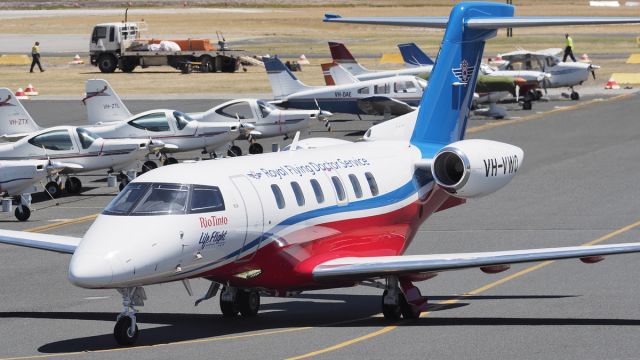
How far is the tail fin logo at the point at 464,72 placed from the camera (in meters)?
22.9

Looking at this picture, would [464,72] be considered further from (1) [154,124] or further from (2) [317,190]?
(1) [154,124]

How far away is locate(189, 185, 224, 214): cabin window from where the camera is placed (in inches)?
698

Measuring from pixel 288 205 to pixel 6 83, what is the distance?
62.4m

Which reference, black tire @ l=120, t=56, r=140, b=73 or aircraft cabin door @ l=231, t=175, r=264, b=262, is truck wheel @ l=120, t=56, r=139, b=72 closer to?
black tire @ l=120, t=56, r=140, b=73

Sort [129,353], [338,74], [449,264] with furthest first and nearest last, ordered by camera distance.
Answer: [338,74]
[449,264]
[129,353]

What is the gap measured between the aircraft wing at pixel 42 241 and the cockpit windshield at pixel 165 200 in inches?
96.8

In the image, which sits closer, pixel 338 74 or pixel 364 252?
pixel 364 252

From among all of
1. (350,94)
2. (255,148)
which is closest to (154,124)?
(255,148)

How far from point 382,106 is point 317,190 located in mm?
33540

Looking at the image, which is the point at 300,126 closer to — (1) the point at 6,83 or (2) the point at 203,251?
(2) the point at 203,251

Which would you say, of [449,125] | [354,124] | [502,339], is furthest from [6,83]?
[502,339]

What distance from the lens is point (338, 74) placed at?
2186 inches

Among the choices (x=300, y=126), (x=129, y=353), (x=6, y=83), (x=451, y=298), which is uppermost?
(x=129, y=353)

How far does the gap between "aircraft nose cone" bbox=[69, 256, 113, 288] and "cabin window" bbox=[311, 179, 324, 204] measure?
4207 mm
